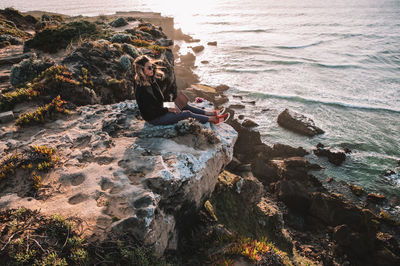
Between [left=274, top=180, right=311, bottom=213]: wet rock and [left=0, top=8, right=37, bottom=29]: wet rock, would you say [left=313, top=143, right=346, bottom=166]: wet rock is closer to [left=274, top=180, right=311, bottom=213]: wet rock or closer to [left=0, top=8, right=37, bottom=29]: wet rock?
[left=274, top=180, right=311, bottom=213]: wet rock

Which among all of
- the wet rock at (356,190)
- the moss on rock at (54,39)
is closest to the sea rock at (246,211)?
the wet rock at (356,190)

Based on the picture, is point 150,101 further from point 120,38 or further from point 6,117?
point 120,38

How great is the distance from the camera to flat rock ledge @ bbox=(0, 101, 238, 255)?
3.96 metres

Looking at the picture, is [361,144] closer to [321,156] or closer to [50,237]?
[321,156]

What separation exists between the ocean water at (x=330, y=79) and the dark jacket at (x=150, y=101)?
1204 centimetres

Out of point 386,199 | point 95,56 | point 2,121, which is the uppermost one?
point 95,56

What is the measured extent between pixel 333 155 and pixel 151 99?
1374 centimetres

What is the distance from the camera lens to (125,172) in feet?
16.2

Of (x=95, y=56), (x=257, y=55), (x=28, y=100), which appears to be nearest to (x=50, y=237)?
(x=28, y=100)

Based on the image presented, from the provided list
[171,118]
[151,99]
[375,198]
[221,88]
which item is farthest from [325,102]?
[151,99]

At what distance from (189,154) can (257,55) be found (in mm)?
35897

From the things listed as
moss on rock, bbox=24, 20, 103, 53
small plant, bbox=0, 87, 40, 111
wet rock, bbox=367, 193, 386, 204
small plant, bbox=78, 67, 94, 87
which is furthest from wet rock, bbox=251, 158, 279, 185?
moss on rock, bbox=24, 20, 103, 53

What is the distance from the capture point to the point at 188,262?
4988 millimetres

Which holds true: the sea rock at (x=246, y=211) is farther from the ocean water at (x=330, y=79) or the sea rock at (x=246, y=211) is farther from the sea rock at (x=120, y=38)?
the sea rock at (x=120, y=38)
